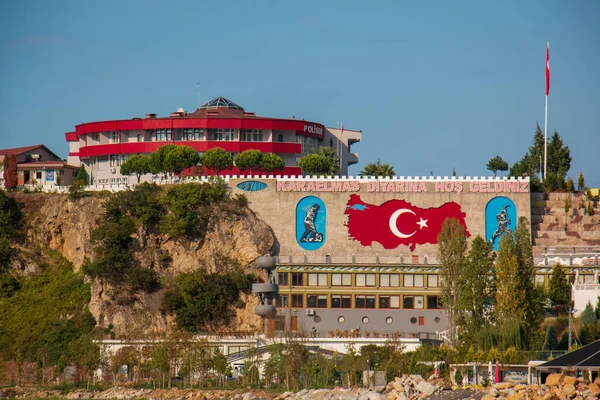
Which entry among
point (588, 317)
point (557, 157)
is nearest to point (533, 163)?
point (557, 157)

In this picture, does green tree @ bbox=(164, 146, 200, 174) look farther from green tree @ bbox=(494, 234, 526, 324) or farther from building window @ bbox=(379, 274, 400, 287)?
green tree @ bbox=(494, 234, 526, 324)

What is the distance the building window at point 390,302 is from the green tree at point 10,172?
3470cm

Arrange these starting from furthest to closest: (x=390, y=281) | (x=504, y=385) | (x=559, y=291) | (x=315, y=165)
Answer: (x=315, y=165)
(x=390, y=281)
(x=559, y=291)
(x=504, y=385)

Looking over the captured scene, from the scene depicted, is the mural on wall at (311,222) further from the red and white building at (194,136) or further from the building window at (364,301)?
the red and white building at (194,136)

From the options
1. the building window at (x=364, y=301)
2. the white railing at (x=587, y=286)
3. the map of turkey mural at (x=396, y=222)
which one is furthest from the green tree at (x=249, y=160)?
the white railing at (x=587, y=286)

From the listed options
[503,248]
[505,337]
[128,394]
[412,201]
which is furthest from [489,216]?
[128,394]

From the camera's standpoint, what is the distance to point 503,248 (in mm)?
87000

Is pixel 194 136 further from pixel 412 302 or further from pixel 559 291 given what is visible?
pixel 559 291

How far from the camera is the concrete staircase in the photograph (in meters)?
99.1

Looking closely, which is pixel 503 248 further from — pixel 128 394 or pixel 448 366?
pixel 128 394

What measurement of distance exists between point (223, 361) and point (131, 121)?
3667cm

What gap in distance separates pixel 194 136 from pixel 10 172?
15.6 m

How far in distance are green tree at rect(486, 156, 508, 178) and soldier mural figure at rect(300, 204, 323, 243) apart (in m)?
17.8

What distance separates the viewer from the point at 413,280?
311 feet
